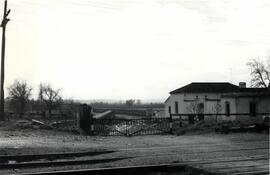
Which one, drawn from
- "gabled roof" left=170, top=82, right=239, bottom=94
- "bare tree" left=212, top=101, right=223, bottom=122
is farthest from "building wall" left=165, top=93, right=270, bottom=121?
"gabled roof" left=170, top=82, right=239, bottom=94

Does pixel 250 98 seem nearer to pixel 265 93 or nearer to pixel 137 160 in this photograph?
pixel 265 93

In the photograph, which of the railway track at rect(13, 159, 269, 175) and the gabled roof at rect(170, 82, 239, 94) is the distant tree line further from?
the railway track at rect(13, 159, 269, 175)

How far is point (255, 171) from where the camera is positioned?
9680 mm

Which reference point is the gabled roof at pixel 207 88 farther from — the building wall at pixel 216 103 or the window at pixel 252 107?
the window at pixel 252 107

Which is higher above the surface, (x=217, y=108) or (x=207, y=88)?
(x=207, y=88)

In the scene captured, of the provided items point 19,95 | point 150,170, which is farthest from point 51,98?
point 150,170

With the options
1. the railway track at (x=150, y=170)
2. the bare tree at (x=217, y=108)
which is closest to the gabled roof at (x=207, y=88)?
the bare tree at (x=217, y=108)

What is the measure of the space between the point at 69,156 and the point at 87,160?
68.4 inches

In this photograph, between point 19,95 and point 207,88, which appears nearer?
point 207,88

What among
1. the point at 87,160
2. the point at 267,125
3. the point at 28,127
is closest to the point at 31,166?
the point at 87,160

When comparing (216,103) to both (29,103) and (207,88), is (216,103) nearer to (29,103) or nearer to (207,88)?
(207,88)

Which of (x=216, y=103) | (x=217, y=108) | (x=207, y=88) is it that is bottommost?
(x=217, y=108)

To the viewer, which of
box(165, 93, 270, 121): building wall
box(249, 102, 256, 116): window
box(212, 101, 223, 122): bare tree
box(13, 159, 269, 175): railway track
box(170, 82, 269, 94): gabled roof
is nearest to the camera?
box(13, 159, 269, 175): railway track

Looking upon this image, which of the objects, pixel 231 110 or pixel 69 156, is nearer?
pixel 69 156
